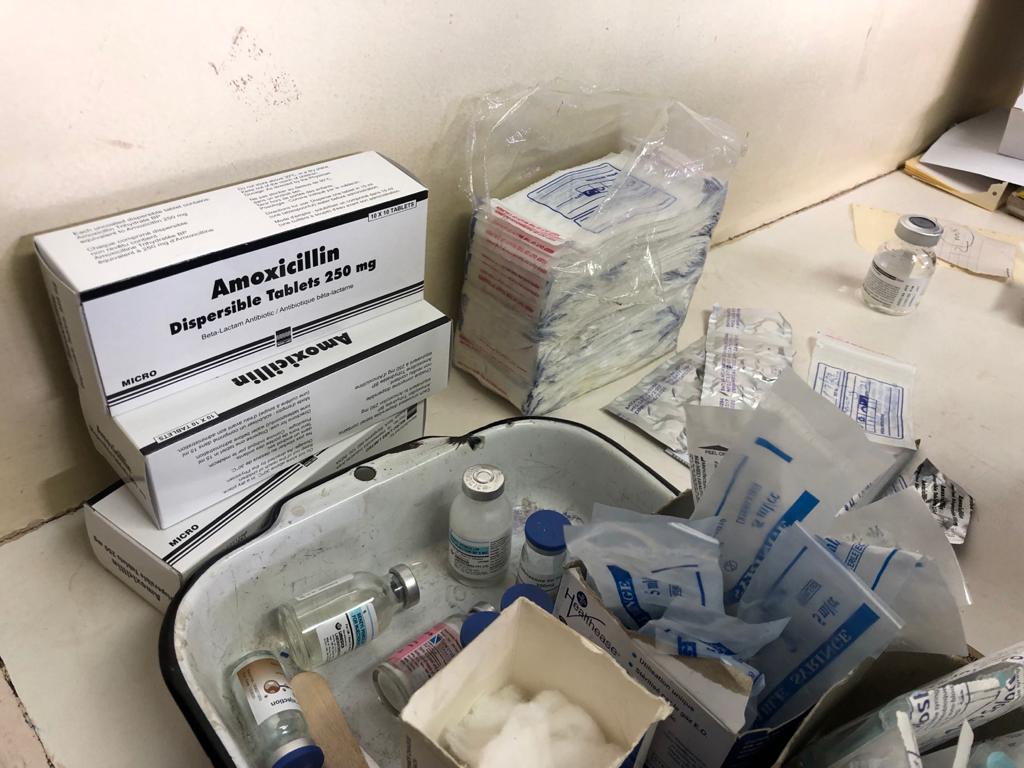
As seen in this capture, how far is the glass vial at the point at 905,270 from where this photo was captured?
3.42ft

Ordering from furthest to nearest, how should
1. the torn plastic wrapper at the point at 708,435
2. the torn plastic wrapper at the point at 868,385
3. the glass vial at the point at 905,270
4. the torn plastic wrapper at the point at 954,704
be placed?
the glass vial at the point at 905,270 < the torn plastic wrapper at the point at 868,385 < the torn plastic wrapper at the point at 708,435 < the torn plastic wrapper at the point at 954,704

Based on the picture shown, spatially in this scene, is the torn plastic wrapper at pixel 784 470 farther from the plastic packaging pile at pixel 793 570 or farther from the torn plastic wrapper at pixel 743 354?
the torn plastic wrapper at pixel 743 354

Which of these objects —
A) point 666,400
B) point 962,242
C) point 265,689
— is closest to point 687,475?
point 666,400

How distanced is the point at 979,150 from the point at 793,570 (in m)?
1.29

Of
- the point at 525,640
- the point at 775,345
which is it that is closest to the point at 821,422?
the point at 525,640

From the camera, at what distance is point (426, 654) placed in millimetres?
592

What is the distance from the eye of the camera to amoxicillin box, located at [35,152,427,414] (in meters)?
0.52

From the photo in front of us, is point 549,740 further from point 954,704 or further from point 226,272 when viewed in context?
point 226,272

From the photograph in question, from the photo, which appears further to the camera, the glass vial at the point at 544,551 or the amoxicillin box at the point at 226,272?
the glass vial at the point at 544,551

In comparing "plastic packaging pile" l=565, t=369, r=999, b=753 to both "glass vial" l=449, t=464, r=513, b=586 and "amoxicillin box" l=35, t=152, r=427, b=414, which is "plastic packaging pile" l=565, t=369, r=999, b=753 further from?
"amoxicillin box" l=35, t=152, r=427, b=414

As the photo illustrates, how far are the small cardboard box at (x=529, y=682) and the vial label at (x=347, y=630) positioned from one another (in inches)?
5.5

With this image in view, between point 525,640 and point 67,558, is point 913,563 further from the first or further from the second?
point 67,558

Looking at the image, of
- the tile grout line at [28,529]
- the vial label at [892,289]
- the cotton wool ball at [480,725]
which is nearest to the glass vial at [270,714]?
the cotton wool ball at [480,725]

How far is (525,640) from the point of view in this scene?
0.47m
